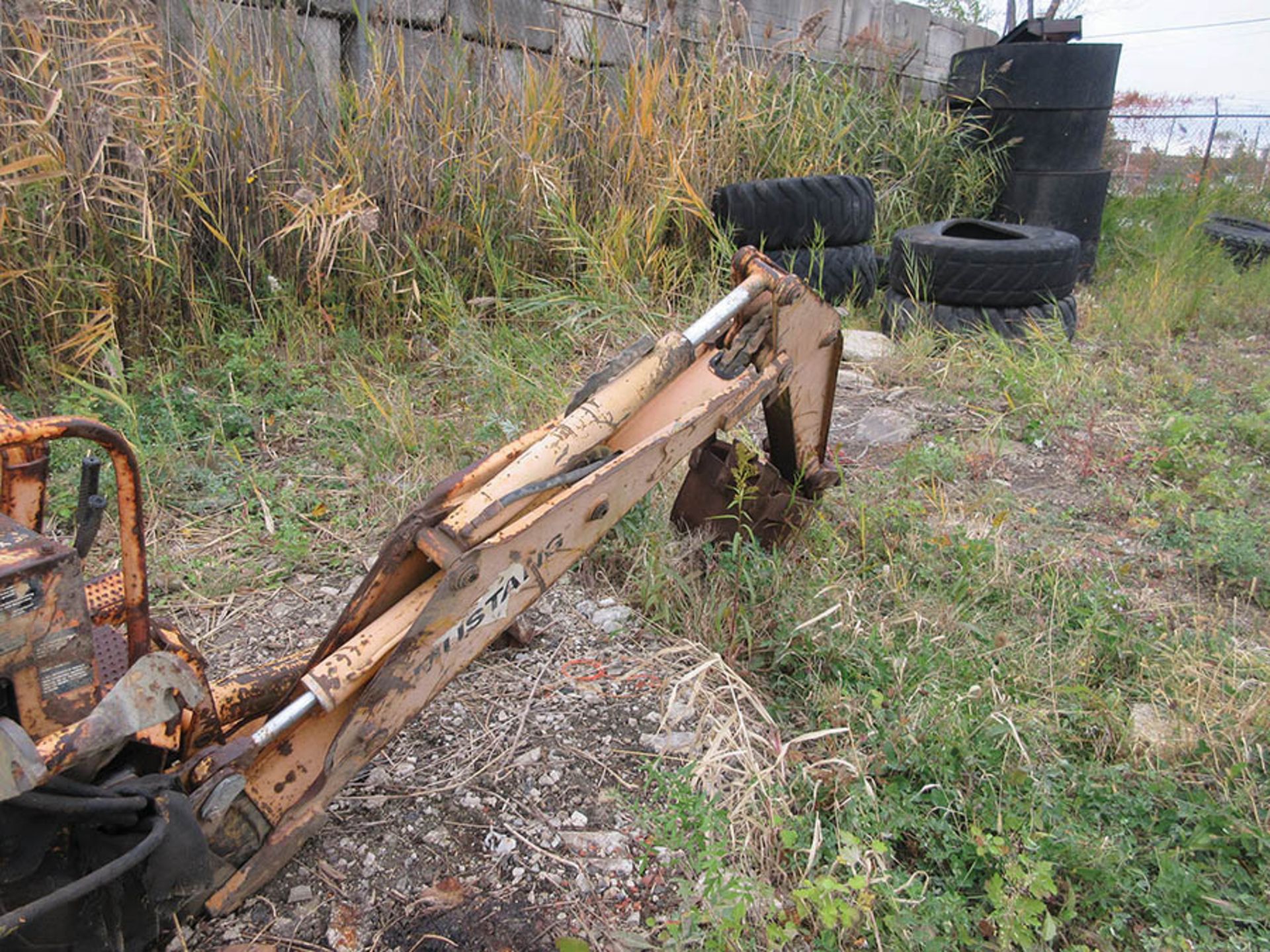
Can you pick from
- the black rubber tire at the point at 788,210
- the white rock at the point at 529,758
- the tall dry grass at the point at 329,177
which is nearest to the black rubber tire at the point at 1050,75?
the tall dry grass at the point at 329,177

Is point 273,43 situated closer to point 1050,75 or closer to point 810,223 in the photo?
point 810,223

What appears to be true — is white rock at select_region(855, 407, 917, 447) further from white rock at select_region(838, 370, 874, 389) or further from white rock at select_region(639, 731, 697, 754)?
white rock at select_region(639, 731, 697, 754)

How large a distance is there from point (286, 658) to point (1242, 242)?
9595mm

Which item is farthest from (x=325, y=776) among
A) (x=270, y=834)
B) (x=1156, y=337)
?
(x=1156, y=337)

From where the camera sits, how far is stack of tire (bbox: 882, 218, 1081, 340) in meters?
5.33

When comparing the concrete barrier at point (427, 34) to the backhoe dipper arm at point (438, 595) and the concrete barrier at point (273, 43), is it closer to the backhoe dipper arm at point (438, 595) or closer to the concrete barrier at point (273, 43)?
the concrete barrier at point (273, 43)

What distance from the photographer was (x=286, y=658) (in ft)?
6.58

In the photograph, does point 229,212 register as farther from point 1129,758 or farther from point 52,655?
point 1129,758

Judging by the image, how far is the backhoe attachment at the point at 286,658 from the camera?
134 cm

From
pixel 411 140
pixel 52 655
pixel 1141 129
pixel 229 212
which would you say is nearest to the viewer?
pixel 52 655

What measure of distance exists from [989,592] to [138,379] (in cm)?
346

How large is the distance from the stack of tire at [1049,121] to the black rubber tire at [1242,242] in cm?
184

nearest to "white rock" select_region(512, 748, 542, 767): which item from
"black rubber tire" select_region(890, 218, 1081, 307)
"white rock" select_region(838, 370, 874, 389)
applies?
"white rock" select_region(838, 370, 874, 389)

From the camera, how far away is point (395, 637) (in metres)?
1.61
